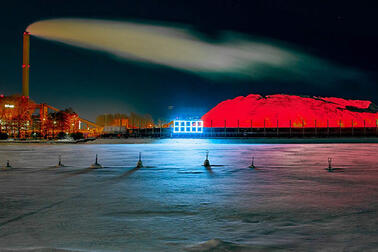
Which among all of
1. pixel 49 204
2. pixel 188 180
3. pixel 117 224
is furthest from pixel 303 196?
pixel 49 204

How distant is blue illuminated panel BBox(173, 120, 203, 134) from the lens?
3086 inches

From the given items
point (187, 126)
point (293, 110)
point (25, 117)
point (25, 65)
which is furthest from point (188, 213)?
point (293, 110)

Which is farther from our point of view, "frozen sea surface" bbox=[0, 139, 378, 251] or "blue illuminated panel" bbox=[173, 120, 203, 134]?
"blue illuminated panel" bbox=[173, 120, 203, 134]

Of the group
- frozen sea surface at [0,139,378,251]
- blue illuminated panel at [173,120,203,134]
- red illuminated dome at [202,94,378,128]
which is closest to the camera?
frozen sea surface at [0,139,378,251]

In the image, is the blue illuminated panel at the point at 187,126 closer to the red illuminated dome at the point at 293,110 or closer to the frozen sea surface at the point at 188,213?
the frozen sea surface at the point at 188,213

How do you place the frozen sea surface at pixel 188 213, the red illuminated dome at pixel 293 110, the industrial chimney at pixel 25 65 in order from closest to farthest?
1. the frozen sea surface at pixel 188 213
2. the industrial chimney at pixel 25 65
3. the red illuminated dome at pixel 293 110

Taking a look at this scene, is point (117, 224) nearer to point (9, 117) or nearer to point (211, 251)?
point (211, 251)

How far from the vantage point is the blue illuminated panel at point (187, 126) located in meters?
78.4

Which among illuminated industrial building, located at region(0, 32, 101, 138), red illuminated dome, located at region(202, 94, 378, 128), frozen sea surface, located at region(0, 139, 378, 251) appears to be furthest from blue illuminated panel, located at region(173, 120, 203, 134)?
red illuminated dome, located at region(202, 94, 378, 128)

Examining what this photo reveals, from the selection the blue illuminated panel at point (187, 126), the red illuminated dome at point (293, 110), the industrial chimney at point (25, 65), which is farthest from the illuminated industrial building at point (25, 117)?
the red illuminated dome at point (293, 110)

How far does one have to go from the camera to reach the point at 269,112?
166 m

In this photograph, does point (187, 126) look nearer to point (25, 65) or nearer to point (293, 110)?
point (25, 65)

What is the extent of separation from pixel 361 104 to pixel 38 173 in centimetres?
18573

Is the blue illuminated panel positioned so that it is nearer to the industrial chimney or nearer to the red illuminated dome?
the industrial chimney
